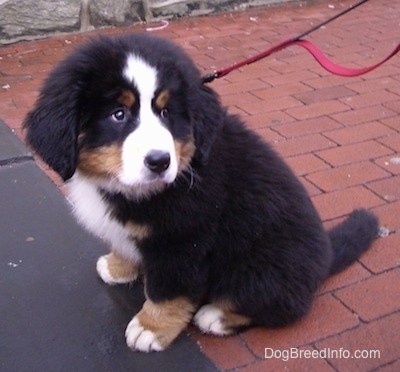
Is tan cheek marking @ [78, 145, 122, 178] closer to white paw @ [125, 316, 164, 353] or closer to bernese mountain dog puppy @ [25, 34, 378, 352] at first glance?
bernese mountain dog puppy @ [25, 34, 378, 352]

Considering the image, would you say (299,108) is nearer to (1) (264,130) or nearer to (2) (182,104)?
(1) (264,130)

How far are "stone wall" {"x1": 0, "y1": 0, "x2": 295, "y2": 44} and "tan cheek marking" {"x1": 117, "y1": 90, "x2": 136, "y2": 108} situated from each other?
3.93 meters

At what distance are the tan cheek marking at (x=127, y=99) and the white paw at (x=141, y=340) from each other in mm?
885

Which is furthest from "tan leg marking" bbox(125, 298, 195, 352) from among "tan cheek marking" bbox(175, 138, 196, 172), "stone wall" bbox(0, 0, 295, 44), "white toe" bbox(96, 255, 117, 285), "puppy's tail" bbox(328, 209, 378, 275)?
"stone wall" bbox(0, 0, 295, 44)

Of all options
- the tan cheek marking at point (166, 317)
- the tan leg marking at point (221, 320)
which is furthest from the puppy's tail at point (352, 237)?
the tan cheek marking at point (166, 317)

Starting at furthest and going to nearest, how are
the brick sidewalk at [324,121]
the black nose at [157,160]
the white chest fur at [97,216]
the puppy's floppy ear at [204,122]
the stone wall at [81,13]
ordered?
the stone wall at [81,13] < the brick sidewalk at [324,121] < the white chest fur at [97,216] < the puppy's floppy ear at [204,122] < the black nose at [157,160]

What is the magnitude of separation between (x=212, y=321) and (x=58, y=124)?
972mm

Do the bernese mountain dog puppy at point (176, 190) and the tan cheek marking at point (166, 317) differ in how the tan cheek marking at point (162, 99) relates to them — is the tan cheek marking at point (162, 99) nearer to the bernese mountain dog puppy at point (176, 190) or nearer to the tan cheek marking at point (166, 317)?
the bernese mountain dog puppy at point (176, 190)

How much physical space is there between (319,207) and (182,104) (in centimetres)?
133

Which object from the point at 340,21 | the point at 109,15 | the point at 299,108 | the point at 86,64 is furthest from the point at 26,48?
the point at 86,64

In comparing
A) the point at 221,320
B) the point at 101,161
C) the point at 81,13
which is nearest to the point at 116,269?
the point at 221,320

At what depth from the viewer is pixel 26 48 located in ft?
18.2

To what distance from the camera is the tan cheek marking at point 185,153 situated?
7.18 feet

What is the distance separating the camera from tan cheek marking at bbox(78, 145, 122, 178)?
2066mm
